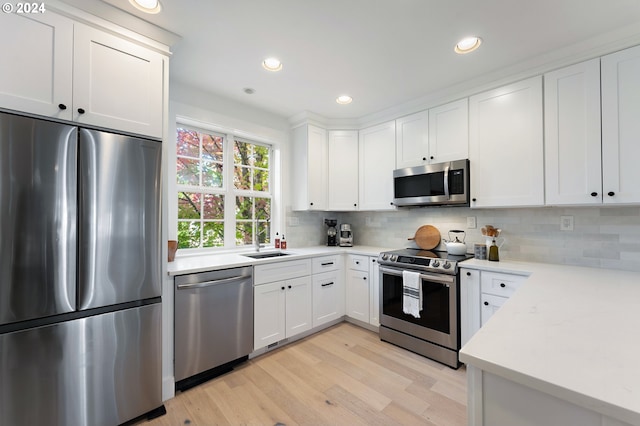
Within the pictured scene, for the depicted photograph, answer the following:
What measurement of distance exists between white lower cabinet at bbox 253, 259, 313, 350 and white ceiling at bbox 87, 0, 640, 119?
1763mm

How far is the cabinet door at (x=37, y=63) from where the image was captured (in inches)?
53.0

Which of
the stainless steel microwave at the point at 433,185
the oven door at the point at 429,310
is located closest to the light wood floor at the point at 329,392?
the oven door at the point at 429,310

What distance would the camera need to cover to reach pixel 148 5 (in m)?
1.62

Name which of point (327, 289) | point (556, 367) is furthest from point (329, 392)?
point (556, 367)

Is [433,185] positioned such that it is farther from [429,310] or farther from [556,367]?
[556,367]

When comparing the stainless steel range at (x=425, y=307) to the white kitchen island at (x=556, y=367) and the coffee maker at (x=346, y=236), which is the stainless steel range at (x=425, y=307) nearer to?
the coffee maker at (x=346, y=236)

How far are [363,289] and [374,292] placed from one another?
0.15 metres

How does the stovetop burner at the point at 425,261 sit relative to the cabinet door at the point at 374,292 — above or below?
above

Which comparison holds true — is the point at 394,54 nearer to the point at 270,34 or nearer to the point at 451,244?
the point at 270,34

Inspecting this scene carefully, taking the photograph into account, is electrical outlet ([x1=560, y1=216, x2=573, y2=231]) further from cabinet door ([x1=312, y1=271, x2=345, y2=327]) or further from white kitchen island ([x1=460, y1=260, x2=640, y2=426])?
cabinet door ([x1=312, y1=271, x2=345, y2=327])

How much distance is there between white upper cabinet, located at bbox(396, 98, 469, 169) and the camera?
8.46 ft

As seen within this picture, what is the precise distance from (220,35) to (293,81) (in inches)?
30.4

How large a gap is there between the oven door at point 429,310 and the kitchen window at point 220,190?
5.25 ft

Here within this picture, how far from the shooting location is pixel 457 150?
103 inches
